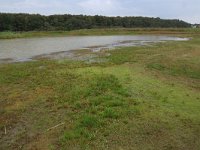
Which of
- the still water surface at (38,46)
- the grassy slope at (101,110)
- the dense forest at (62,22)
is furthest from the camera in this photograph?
the dense forest at (62,22)

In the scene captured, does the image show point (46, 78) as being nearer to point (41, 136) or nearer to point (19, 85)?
point (19, 85)

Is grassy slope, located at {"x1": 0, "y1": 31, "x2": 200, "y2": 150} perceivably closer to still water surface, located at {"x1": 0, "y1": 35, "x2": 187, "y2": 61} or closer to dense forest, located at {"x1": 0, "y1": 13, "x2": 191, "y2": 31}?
still water surface, located at {"x1": 0, "y1": 35, "x2": 187, "y2": 61}

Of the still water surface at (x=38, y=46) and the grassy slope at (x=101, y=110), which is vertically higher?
the grassy slope at (x=101, y=110)

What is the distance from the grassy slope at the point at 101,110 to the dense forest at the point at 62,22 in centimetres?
6531

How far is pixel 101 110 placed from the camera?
360 inches

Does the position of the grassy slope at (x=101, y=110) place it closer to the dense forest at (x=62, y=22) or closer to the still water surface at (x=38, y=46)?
the still water surface at (x=38, y=46)

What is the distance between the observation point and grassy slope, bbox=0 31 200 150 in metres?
7.32

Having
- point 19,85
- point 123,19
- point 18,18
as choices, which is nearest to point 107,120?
point 19,85

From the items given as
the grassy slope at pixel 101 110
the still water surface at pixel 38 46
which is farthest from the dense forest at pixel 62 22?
the grassy slope at pixel 101 110

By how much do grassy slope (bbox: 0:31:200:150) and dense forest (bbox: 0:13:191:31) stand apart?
65.3m

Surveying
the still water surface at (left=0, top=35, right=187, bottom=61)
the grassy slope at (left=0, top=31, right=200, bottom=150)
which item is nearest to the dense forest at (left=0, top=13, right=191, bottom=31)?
the still water surface at (left=0, top=35, right=187, bottom=61)

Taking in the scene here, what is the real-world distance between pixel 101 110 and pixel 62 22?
83.9m

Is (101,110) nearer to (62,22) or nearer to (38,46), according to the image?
(38,46)

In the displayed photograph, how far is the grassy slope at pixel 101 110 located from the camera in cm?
732
